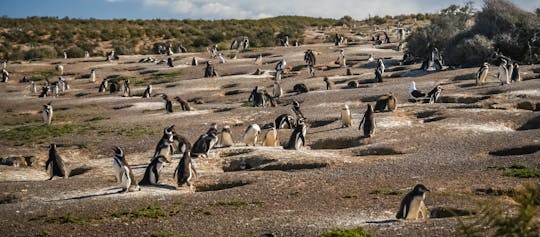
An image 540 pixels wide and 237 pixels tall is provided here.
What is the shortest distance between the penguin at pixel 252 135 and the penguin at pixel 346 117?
2824 mm

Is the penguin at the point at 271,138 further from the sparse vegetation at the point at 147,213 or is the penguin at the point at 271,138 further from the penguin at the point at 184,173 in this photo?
the sparse vegetation at the point at 147,213

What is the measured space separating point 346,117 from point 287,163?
487 centimetres

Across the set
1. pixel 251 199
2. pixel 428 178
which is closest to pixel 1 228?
pixel 251 199

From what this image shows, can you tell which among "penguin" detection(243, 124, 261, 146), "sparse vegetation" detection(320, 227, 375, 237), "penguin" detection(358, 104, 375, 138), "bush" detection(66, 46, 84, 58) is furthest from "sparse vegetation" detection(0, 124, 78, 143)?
"bush" detection(66, 46, 84, 58)

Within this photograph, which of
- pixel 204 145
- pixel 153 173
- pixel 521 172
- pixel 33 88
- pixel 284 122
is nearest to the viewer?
pixel 521 172

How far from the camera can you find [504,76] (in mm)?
24750

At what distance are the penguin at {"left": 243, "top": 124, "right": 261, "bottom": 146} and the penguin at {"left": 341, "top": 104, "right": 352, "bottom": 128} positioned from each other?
111 inches

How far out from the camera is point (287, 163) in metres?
15.3

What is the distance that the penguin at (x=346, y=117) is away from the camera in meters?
19.5

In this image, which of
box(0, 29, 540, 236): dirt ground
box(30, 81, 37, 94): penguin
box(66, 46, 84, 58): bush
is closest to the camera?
box(0, 29, 540, 236): dirt ground

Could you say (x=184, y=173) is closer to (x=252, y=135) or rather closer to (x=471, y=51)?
(x=252, y=135)

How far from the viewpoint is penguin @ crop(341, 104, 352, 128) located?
19528 millimetres

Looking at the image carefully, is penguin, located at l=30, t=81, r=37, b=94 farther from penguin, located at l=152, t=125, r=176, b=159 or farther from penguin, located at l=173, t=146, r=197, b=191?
penguin, located at l=173, t=146, r=197, b=191

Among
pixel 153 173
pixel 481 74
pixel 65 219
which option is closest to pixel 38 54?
pixel 481 74
